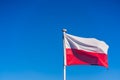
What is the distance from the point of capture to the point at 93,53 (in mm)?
A: 27094

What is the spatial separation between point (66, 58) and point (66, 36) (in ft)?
4.54

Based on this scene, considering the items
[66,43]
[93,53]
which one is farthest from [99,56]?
[66,43]

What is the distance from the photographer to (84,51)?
26938 mm

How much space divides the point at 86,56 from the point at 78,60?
0.58 meters

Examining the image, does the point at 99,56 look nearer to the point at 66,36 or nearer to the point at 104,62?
the point at 104,62

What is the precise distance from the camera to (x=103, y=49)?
27438 mm

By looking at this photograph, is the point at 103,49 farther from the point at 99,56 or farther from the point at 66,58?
the point at 66,58

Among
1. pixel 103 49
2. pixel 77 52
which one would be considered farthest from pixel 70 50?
pixel 103 49

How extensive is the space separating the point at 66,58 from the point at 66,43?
39.1 inches

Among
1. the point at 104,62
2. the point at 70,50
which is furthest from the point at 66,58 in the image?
the point at 104,62

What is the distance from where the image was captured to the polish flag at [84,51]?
2647 centimetres

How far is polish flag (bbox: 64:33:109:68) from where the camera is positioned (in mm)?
26469

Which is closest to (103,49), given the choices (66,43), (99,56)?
(99,56)

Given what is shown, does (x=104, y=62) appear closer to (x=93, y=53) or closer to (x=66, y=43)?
(x=93, y=53)
